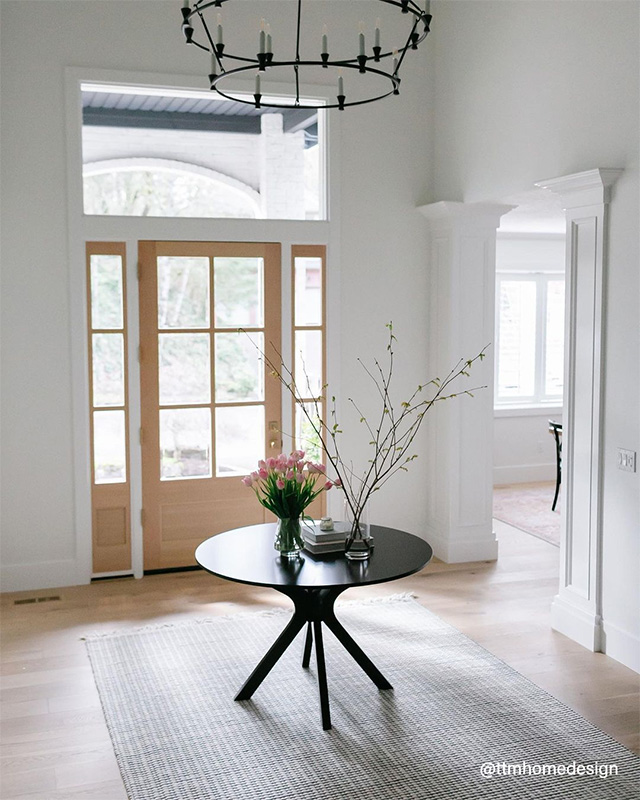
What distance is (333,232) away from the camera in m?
5.71

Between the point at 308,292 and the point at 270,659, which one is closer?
the point at 270,659

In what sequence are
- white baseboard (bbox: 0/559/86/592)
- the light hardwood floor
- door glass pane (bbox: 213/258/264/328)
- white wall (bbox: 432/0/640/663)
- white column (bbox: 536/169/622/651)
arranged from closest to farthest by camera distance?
the light hardwood floor, white wall (bbox: 432/0/640/663), white column (bbox: 536/169/622/651), white baseboard (bbox: 0/559/86/592), door glass pane (bbox: 213/258/264/328)

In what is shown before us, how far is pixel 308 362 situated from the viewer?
18.9 feet

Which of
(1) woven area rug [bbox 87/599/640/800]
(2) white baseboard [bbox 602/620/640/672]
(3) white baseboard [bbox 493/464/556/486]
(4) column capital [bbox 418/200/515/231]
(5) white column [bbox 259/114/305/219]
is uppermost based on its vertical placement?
(5) white column [bbox 259/114/305/219]

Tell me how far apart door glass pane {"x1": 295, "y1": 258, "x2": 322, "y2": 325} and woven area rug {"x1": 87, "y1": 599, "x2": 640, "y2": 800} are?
2.16 m

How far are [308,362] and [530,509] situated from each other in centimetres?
265

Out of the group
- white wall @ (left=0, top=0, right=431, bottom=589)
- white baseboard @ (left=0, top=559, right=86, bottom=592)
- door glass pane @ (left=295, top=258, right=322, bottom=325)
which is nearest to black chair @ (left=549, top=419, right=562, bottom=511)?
white wall @ (left=0, top=0, right=431, bottom=589)

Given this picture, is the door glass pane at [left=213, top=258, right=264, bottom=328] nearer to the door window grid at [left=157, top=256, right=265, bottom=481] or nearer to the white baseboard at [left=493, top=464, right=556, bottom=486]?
the door window grid at [left=157, top=256, right=265, bottom=481]

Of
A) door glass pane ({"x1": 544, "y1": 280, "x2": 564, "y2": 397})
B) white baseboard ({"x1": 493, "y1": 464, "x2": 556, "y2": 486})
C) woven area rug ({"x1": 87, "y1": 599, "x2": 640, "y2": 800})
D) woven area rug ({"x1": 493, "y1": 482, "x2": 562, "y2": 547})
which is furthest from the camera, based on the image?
door glass pane ({"x1": 544, "y1": 280, "x2": 564, "y2": 397})

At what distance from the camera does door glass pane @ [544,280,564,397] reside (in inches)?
342

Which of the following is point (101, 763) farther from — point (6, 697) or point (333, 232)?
point (333, 232)

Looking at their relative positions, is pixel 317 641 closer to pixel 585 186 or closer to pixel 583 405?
pixel 583 405

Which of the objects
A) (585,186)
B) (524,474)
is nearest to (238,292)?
(585,186)

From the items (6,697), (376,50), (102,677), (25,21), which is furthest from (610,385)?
(25,21)
